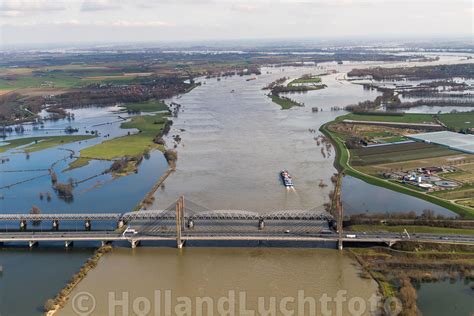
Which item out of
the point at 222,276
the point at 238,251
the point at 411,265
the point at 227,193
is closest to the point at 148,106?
the point at 227,193

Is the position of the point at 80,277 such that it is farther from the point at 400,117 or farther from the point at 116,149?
the point at 400,117

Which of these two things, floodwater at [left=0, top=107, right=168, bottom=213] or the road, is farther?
floodwater at [left=0, top=107, right=168, bottom=213]

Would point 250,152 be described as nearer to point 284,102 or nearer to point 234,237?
point 234,237

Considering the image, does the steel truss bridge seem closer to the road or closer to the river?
the road

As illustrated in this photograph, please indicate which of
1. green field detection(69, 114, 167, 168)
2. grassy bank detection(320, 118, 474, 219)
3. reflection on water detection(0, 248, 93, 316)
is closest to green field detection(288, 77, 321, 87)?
green field detection(69, 114, 167, 168)

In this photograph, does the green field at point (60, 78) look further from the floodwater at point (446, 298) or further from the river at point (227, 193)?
the floodwater at point (446, 298)

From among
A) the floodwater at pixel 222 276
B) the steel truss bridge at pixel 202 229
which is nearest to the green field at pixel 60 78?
the steel truss bridge at pixel 202 229

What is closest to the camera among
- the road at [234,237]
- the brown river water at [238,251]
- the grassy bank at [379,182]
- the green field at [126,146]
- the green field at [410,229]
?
the brown river water at [238,251]
